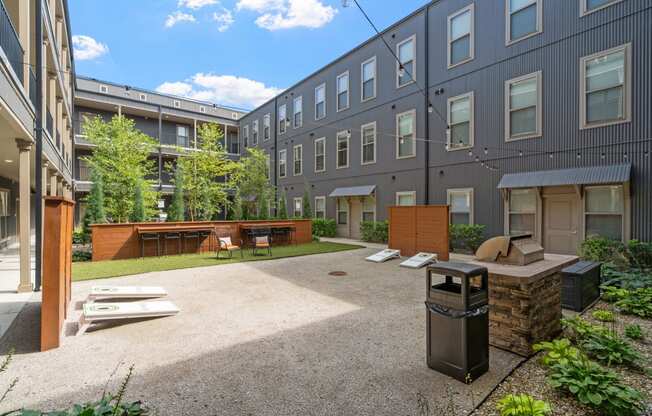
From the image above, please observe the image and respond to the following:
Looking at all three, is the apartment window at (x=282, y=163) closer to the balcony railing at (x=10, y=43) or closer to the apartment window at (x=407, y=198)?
the apartment window at (x=407, y=198)

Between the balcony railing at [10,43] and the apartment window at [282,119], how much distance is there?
1614 cm

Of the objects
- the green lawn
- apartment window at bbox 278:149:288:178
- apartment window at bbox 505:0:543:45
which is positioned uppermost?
apartment window at bbox 505:0:543:45

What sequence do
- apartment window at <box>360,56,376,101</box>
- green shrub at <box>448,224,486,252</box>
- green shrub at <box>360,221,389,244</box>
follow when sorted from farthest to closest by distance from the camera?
apartment window at <box>360,56,376,101</box> → green shrub at <box>360,221,389,244</box> → green shrub at <box>448,224,486,252</box>

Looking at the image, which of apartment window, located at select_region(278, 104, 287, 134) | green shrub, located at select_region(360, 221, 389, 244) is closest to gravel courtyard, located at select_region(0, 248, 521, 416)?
green shrub, located at select_region(360, 221, 389, 244)

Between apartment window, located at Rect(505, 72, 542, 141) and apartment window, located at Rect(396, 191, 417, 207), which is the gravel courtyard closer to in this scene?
apartment window, located at Rect(505, 72, 542, 141)

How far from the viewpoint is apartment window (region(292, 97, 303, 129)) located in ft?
67.8

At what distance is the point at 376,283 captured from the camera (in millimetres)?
7035

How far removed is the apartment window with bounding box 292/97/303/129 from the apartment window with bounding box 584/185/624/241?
51.6 feet

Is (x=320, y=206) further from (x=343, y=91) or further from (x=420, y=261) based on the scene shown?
(x=420, y=261)

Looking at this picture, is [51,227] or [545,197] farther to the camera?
[545,197]

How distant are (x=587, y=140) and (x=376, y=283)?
7.27 meters

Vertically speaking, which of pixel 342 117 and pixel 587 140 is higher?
pixel 342 117

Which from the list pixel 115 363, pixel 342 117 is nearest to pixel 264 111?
pixel 342 117

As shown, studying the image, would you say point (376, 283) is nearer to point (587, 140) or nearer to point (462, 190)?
point (462, 190)
